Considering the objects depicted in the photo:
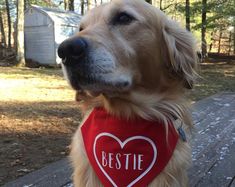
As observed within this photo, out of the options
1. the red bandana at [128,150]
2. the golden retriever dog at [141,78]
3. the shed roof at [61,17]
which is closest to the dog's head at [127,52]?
the golden retriever dog at [141,78]

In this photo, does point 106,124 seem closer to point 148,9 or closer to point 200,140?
point 148,9

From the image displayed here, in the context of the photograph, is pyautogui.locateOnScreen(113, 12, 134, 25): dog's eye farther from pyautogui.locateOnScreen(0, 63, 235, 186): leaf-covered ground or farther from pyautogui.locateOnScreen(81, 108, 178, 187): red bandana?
pyautogui.locateOnScreen(0, 63, 235, 186): leaf-covered ground

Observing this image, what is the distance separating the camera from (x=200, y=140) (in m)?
4.38

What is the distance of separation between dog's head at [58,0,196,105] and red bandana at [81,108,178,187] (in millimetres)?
271

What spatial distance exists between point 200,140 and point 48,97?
4.37 meters

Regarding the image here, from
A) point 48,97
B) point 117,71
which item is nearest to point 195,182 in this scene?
point 117,71

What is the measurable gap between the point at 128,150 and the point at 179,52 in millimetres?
771

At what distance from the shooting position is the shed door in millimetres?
18875

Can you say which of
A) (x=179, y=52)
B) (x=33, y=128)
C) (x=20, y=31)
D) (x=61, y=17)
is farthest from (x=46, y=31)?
(x=179, y=52)

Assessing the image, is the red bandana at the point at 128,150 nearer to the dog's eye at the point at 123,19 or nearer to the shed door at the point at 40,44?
the dog's eye at the point at 123,19

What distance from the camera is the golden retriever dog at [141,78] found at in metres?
2.31

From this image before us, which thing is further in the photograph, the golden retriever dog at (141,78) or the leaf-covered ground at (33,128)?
the leaf-covered ground at (33,128)

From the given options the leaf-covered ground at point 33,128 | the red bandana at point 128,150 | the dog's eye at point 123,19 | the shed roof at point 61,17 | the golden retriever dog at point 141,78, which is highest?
the shed roof at point 61,17

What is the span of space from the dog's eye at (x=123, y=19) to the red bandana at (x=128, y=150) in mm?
590
